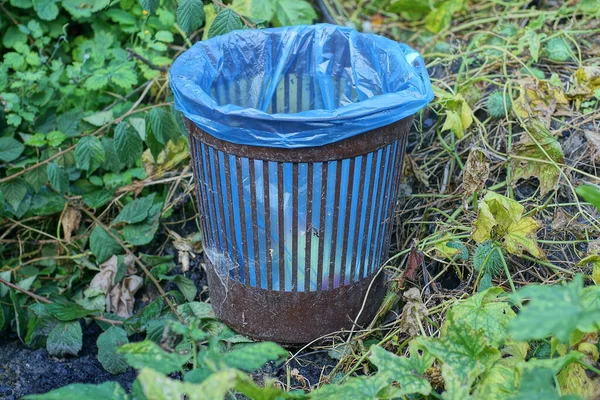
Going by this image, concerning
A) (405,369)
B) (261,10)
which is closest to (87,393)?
(405,369)

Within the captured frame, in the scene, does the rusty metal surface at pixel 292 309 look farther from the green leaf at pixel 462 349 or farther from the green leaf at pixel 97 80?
the green leaf at pixel 97 80

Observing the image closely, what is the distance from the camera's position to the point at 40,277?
2.48 m

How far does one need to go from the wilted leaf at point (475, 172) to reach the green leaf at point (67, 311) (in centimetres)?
121

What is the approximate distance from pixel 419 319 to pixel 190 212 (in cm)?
103

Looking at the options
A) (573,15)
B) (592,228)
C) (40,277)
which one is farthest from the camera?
(573,15)

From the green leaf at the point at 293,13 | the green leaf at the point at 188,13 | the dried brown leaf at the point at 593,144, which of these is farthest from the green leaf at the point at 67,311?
the dried brown leaf at the point at 593,144

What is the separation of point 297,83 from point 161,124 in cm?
45

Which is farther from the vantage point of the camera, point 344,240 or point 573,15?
point 573,15

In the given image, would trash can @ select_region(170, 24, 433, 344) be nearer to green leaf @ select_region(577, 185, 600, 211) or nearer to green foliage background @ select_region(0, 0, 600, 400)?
green foliage background @ select_region(0, 0, 600, 400)

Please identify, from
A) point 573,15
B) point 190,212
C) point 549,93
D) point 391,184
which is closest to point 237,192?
point 391,184

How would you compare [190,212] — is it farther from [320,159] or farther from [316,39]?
[320,159]

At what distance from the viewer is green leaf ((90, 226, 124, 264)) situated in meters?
2.33

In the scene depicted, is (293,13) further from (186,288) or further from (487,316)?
(487,316)

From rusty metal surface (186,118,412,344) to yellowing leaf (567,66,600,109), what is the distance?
841 millimetres
